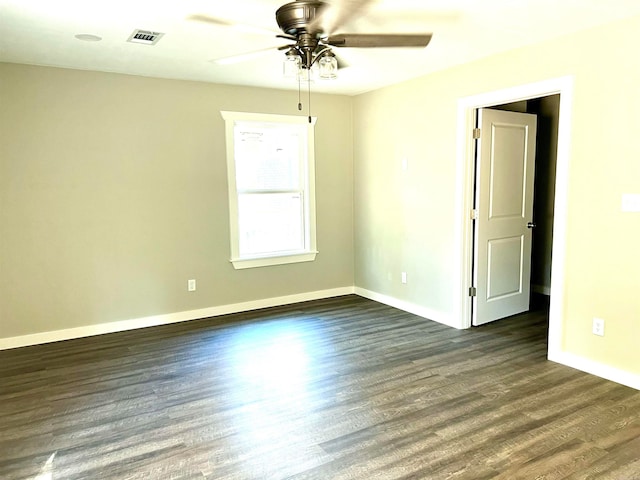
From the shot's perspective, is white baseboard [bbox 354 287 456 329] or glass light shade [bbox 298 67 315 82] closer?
glass light shade [bbox 298 67 315 82]

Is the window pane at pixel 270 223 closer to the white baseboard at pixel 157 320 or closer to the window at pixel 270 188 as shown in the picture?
the window at pixel 270 188

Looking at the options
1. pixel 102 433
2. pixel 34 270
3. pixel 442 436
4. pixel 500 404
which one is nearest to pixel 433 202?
pixel 500 404

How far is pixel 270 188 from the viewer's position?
4.94 m

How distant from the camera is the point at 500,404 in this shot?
2.74 meters

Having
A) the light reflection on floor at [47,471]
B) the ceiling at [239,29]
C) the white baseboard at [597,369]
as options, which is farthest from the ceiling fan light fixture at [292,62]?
the white baseboard at [597,369]

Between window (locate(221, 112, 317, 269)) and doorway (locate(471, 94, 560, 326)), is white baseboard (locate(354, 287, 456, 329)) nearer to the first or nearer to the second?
doorway (locate(471, 94, 560, 326))

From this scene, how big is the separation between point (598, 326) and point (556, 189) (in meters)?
0.97

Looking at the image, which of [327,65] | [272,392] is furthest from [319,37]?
[272,392]

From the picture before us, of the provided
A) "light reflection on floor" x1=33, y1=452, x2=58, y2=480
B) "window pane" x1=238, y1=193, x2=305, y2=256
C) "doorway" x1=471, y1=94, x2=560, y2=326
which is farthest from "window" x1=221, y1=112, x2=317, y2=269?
"light reflection on floor" x1=33, y1=452, x2=58, y2=480

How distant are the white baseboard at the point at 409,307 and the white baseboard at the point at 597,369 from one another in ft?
3.13

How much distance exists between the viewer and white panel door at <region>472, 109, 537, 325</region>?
403 cm

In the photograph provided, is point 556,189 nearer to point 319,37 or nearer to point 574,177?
point 574,177

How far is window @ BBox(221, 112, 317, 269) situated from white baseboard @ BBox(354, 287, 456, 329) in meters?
0.77

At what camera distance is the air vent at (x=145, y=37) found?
9.68 ft
